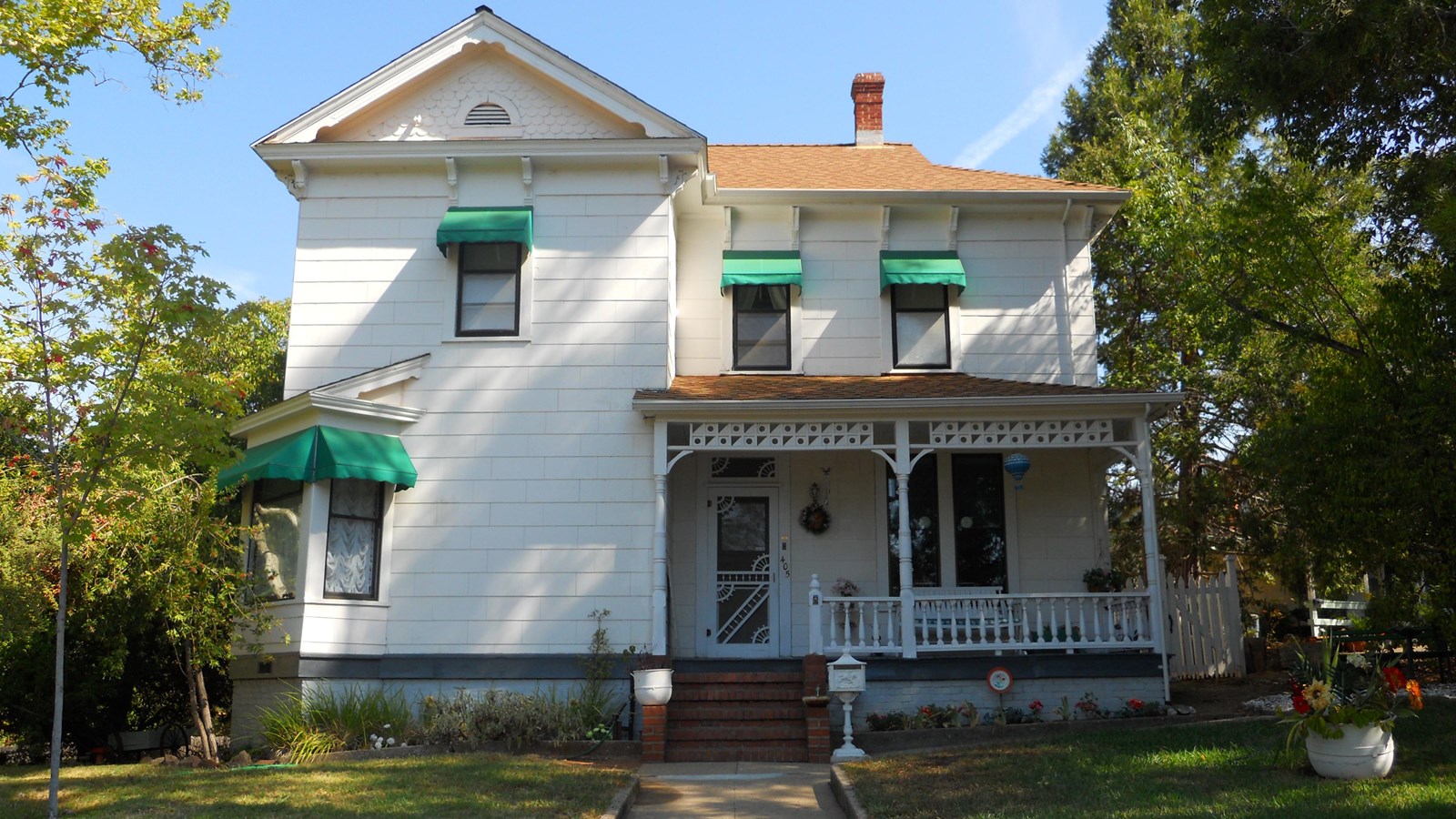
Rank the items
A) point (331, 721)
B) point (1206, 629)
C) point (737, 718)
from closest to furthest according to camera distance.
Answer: point (331, 721)
point (737, 718)
point (1206, 629)

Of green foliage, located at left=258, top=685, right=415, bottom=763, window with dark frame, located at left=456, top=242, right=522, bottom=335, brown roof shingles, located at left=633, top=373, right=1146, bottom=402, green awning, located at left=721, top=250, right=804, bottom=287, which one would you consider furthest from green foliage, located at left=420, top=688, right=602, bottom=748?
green awning, located at left=721, top=250, right=804, bottom=287

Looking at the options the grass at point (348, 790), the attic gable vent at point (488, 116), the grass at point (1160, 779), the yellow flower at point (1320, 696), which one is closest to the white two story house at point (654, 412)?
the attic gable vent at point (488, 116)

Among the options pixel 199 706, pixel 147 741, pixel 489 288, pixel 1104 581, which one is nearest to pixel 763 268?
pixel 489 288

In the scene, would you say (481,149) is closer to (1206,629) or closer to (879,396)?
(879,396)

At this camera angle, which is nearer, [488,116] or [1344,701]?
[1344,701]

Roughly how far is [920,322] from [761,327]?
2.14 metres

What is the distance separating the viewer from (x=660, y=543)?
1377cm

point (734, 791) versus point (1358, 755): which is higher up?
point (1358, 755)

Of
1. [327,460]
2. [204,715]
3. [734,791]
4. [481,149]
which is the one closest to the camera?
[734,791]

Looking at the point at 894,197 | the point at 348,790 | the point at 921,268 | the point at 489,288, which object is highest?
the point at 894,197

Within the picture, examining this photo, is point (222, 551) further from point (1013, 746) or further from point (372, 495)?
point (1013, 746)

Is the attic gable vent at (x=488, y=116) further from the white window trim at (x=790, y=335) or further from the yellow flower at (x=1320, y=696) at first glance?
the yellow flower at (x=1320, y=696)

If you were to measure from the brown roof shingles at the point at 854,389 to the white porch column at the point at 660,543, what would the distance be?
0.56 metres

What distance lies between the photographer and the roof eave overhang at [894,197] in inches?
623
